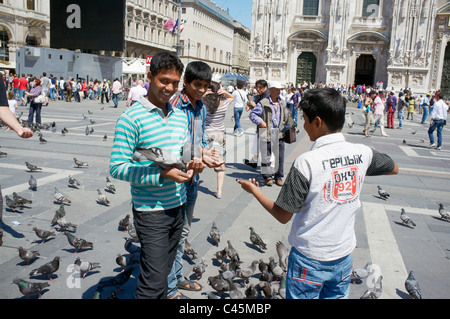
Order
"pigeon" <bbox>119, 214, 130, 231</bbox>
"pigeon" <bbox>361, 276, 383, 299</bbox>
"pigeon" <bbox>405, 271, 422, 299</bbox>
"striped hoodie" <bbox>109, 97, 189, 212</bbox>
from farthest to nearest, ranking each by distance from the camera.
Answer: "pigeon" <bbox>119, 214, 130, 231</bbox>
"pigeon" <bbox>405, 271, 422, 299</bbox>
"pigeon" <bbox>361, 276, 383, 299</bbox>
"striped hoodie" <bbox>109, 97, 189, 212</bbox>

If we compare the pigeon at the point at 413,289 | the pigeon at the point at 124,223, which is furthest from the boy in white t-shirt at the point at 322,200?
the pigeon at the point at 124,223

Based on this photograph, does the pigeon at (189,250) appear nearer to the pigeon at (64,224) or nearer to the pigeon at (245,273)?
the pigeon at (245,273)

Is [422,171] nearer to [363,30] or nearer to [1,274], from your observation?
[1,274]

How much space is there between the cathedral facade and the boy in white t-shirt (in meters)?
33.7

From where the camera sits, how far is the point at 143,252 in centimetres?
252

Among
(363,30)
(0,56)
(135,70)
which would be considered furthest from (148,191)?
(0,56)

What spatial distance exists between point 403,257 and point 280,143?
3.43 m

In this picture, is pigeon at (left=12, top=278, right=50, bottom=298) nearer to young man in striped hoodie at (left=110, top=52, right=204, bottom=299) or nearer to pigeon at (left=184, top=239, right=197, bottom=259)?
young man in striped hoodie at (left=110, top=52, right=204, bottom=299)

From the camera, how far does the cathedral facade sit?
34000 mm

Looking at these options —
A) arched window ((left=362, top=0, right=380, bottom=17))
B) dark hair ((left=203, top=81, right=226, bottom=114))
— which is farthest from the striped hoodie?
arched window ((left=362, top=0, right=380, bottom=17))

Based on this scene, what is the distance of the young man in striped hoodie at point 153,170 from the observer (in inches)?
94.5

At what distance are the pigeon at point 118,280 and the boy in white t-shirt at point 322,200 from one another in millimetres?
1780

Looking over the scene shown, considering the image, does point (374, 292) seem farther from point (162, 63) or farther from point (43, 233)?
point (43, 233)

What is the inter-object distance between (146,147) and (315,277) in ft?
4.26
